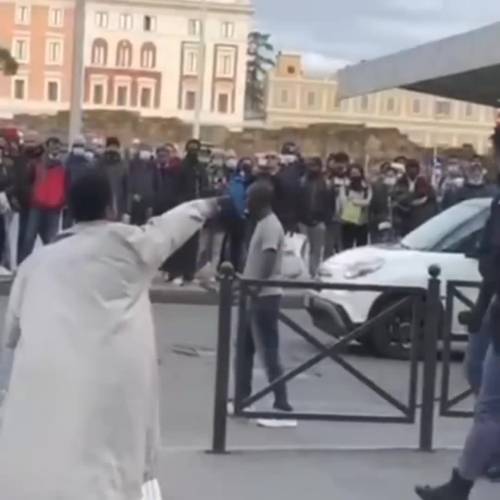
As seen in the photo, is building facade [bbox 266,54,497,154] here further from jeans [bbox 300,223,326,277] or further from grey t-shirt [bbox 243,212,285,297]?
grey t-shirt [bbox 243,212,285,297]

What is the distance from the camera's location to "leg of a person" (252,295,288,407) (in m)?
10.5

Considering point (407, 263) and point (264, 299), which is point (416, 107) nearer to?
point (407, 263)

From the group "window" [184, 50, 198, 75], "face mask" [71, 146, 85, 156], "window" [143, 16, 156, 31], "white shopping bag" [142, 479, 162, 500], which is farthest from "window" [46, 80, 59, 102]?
"white shopping bag" [142, 479, 162, 500]

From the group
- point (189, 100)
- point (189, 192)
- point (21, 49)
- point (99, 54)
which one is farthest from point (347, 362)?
point (189, 100)

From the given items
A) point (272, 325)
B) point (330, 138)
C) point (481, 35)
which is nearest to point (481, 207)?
point (272, 325)

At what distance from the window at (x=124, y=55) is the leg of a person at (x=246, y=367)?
351 ft

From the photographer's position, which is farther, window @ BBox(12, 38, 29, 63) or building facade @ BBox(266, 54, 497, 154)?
window @ BBox(12, 38, 29, 63)

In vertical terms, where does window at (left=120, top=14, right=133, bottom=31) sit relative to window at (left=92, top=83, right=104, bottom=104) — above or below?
above

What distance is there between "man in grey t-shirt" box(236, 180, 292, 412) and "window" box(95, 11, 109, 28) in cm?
10227

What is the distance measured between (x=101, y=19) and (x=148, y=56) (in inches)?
259

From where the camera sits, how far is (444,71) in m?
31.0

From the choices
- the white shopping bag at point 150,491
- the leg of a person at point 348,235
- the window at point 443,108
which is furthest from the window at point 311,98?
the white shopping bag at point 150,491

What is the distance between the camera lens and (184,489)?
347 inches

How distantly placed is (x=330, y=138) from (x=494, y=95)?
127 feet
